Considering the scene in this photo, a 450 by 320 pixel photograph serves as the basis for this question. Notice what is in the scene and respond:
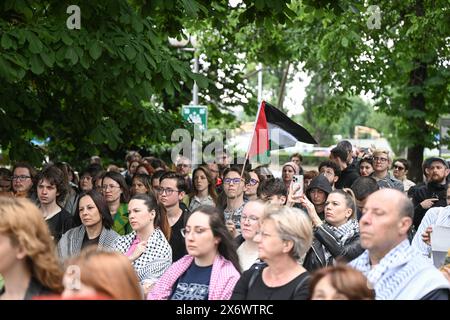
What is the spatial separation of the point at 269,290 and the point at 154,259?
2472 millimetres

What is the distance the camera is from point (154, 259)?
26.5 ft

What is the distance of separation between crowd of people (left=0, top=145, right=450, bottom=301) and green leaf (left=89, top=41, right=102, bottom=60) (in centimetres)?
149

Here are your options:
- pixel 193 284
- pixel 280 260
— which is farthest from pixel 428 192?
pixel 280 260

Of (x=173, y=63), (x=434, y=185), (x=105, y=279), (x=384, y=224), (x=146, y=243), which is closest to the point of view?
(x=105, y=279)

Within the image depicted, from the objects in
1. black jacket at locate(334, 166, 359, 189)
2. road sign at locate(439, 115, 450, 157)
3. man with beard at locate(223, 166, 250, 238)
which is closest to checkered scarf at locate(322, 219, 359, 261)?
man with beard at locate(223, 166, 250, 238)

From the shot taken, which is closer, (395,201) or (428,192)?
(395,201)

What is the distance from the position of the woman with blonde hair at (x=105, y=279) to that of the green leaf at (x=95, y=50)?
220 inches

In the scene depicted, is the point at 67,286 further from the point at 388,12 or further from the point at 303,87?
the point at 303,87

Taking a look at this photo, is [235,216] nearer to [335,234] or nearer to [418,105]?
[335,234]

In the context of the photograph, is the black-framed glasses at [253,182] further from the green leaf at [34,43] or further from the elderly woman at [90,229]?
the green leaf at [34,43]

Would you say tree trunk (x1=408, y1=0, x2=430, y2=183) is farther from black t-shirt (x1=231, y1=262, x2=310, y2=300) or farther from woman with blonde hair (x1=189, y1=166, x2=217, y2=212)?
black t-shirt (x1=231, y1=262, x2=310, y2=300)
